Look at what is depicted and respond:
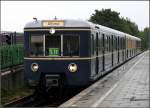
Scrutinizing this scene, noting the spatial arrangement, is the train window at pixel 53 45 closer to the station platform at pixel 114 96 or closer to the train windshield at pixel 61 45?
the train windshield at pixel 61 45

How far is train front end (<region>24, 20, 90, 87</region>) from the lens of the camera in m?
16.5

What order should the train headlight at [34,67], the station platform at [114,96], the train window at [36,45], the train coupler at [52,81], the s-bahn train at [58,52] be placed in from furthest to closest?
the train window at [36,45], the train headlight at [34,67], the s-bahn train at [58,52], the train coupler at [52,81], the station platform at [114,96]

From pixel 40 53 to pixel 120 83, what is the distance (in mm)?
3729

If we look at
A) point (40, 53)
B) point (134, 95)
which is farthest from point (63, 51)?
point (134, 95)

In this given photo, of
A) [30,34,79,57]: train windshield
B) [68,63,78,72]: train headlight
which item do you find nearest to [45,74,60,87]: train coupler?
[68,63,78,72]: train headlight

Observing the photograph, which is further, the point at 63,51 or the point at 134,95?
the point at 63,51

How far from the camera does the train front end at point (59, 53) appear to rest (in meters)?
16.5

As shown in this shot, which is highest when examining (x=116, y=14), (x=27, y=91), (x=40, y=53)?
(x=116, y=14)

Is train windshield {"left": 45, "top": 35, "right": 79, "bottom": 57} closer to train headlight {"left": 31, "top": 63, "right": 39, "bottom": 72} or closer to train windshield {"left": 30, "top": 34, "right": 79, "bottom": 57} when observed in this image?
train windshield {"left": 30, "top": 34, "right": 79, "bottom": 57}

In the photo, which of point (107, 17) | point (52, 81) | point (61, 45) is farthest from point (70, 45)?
point (107, 17)

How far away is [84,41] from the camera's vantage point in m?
16.7

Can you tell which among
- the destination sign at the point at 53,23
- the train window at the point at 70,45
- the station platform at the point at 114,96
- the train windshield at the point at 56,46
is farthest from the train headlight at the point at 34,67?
the station platform at the point at 114,96

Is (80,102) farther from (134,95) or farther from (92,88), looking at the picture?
(92,88)

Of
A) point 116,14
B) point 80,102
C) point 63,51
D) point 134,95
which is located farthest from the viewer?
point 116,14
